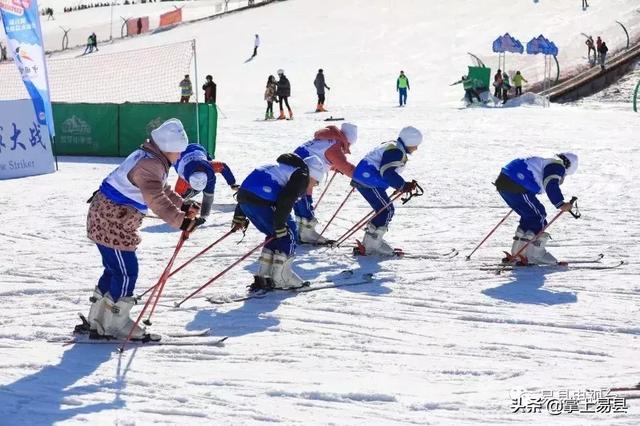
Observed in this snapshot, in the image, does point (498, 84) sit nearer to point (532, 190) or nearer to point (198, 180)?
point (532, 190)

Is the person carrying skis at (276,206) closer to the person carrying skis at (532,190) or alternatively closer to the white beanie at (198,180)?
the white beanie at (198,180)

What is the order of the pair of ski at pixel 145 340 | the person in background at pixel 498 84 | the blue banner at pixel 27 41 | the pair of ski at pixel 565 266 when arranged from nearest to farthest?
the pair of ski at pixel 145 340 → the pair of ski at pixel 565 266 → the blue banner at pixel 27 41 → the person in background at pixel 498 84

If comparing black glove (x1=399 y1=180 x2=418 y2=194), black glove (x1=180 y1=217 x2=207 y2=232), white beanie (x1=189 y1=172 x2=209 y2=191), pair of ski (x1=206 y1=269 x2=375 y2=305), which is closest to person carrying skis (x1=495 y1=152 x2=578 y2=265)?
black glove (x1=399 y1=180 x2=418 y2=194)

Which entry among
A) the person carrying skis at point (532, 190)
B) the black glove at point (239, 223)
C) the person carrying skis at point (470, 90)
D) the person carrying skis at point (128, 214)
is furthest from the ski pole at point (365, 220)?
the person carrying skis at point (470, 90)

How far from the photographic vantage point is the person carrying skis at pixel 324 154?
1084cm

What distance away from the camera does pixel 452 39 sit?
127ft

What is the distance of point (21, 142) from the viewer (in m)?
17.1

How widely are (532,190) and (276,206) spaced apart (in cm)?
300

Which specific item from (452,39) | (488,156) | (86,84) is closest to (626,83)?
(452,39)

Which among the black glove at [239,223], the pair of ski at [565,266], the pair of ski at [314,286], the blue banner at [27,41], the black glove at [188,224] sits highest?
the blue banner at [27,41]

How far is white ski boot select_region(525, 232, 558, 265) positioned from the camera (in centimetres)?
1016

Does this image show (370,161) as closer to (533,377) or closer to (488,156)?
(533,377)

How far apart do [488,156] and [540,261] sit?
8414mm

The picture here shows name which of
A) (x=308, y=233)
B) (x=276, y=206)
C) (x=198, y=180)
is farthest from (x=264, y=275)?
(x=308, y=233)
